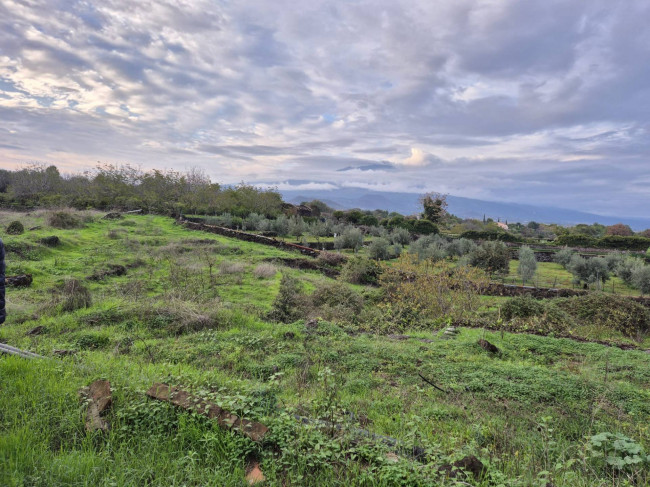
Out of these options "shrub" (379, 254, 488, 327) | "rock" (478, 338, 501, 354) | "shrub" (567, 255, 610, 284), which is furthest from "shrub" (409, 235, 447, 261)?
"rock" (478, 338, 501, 354)

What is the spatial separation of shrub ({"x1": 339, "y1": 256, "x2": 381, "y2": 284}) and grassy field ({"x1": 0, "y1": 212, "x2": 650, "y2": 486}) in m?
7.03

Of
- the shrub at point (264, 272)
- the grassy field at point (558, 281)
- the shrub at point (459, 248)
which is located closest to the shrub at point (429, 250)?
the shrub at point (459, 248)

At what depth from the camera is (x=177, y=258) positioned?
50.1 ft

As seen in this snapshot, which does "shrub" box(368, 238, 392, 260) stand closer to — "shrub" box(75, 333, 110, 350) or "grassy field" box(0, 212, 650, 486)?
"grassy field" box(0, 212, 650, 486)

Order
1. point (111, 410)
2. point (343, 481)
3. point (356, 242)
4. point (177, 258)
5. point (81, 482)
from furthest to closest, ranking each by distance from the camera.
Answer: point (356, 242) → point (177, 258) → point (111, 410) → point (343, 481) → point (81, 482)

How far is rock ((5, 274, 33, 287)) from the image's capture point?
9.78 meters

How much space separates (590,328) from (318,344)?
912cm

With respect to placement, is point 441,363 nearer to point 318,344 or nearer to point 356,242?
point 318,344

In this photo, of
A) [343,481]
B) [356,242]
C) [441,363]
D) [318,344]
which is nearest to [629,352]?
[441,363]

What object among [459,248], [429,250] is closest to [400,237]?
[459,248]

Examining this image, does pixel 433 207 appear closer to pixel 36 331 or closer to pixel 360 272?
pixel 360 272

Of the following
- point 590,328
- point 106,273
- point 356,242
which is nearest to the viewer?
point 590,328

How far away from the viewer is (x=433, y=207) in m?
54.3

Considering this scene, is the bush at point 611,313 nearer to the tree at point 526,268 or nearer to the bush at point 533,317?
the bush at point 533,317
